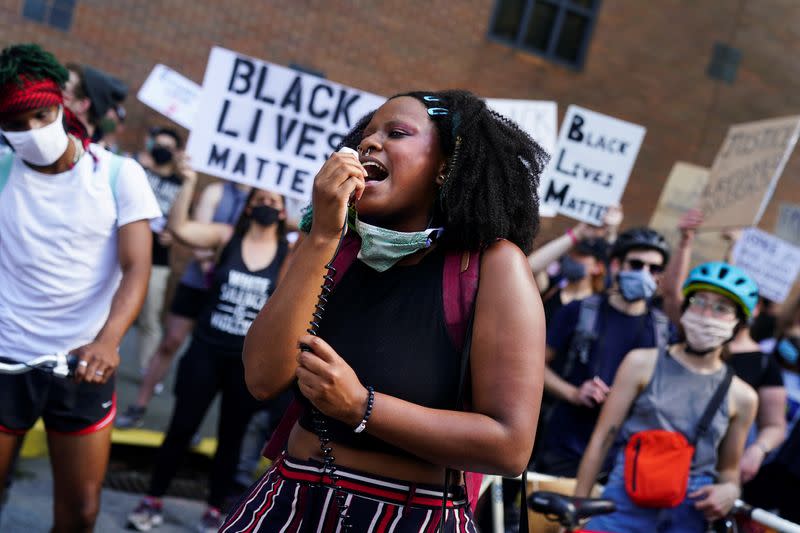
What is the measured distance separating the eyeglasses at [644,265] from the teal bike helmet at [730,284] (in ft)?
4.56

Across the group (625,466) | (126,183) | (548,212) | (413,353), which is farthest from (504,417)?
(548,212)

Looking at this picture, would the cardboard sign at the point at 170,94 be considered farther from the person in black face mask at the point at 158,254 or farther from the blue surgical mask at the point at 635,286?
the blue surgical mask at the point at 635,286

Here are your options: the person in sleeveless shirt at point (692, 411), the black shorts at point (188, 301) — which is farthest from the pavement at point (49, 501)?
the person in sleeveless shirt at point (692, 411)

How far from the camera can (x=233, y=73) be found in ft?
19.2

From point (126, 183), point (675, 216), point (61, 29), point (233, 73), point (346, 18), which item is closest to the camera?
point (126, 183)

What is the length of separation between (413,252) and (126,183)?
1905 millimetres

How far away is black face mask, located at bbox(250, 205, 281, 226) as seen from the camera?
5641 mm

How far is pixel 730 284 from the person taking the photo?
13.7 feet

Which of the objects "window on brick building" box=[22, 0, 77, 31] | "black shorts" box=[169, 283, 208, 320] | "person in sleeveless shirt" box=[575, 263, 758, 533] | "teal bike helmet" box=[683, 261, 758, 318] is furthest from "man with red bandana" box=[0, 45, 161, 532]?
"window on brick building" box=[22, 0, 77, 31]

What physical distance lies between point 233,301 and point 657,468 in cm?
272

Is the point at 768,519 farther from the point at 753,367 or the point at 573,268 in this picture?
the point at 573,268

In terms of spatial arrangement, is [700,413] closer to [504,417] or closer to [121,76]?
[504,417]

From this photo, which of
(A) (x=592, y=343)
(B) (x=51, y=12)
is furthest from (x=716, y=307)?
(B) (x=51, y=12)

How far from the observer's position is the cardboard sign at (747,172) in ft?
21.7
